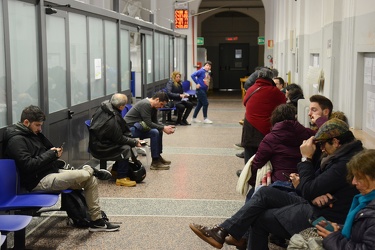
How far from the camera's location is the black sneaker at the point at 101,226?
566cm

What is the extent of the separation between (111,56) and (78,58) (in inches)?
75.6

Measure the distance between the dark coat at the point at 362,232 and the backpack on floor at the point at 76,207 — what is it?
301cm

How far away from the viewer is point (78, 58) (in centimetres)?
838

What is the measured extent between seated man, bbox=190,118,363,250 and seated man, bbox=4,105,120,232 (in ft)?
4.23

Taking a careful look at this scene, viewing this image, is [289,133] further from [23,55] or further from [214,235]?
[23,55]

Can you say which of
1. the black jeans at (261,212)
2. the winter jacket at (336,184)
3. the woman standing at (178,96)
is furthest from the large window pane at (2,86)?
the woman standing at (178,96)

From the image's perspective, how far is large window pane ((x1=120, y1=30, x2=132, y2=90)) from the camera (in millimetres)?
11193

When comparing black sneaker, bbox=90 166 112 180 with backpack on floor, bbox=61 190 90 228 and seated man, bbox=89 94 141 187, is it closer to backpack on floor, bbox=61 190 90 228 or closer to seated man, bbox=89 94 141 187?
seated man, bbox=89 94 141 187

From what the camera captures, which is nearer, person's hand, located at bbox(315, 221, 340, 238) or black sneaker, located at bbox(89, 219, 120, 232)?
person's hand, located at bbox(315, 221, 340, 238)

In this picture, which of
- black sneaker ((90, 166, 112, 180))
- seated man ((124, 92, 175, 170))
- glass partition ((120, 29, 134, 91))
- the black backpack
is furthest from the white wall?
glass partition ((120, 29, 134, 91))

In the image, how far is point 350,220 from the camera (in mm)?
3312

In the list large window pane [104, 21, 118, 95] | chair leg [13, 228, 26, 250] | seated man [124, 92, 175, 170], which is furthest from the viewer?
large window pane [104, 21, 118, 95]

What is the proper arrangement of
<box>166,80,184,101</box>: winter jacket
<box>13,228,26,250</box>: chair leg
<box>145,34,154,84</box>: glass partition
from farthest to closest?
<box>166,80,184,101</box>: winter jacket < <box>145,34,154,84</box>: glass partition < <box>13,228,26,250</box>: chair leg

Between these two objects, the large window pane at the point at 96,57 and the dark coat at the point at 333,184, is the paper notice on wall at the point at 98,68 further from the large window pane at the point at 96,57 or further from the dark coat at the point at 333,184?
the dark coat at the point at 333,184
